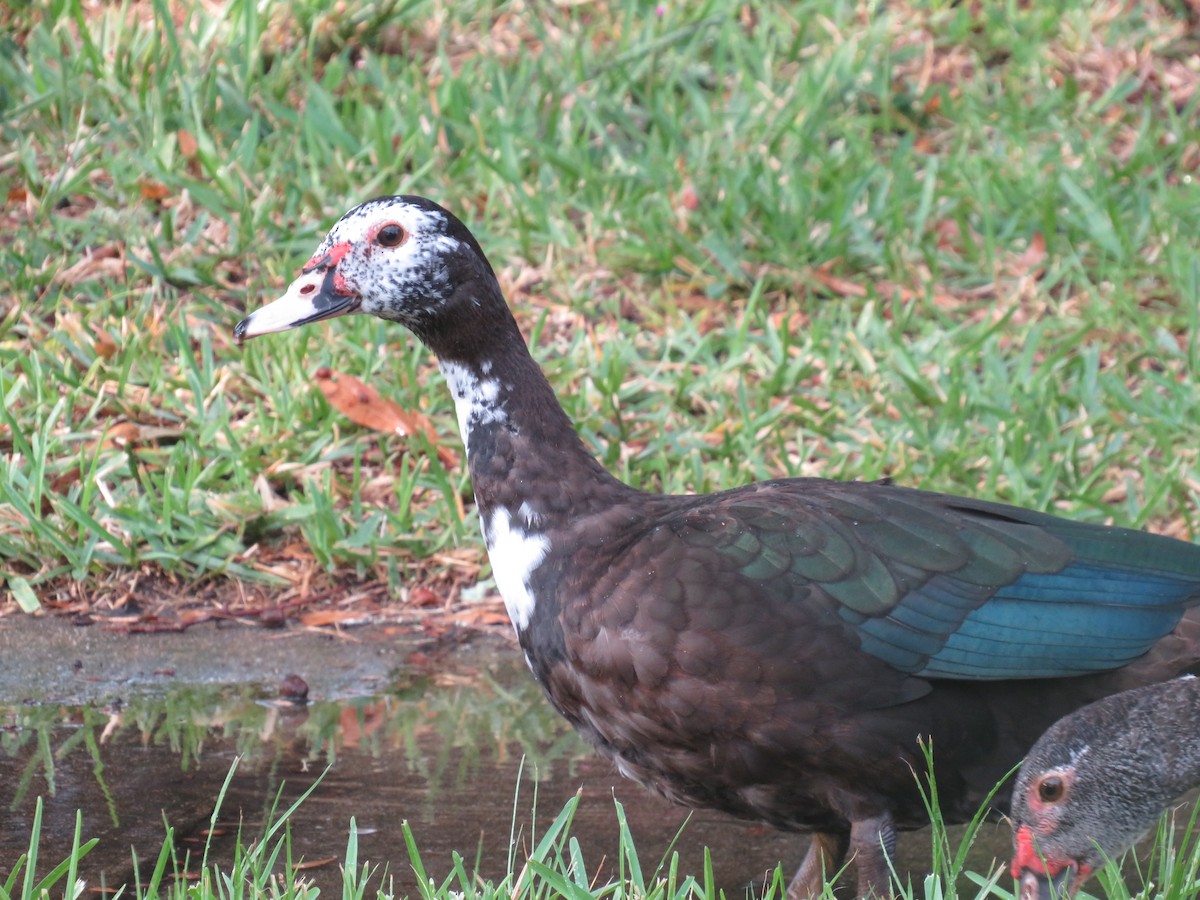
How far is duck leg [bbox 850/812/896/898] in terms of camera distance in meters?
3.25

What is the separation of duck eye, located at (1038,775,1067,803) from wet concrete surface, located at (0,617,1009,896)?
67cm

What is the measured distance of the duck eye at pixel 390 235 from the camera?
11.8ft

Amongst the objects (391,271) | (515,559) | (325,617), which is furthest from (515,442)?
(325,617)

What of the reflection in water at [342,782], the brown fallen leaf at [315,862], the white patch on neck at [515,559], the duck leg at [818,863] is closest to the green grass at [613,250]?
the reflection in water at [342,782]

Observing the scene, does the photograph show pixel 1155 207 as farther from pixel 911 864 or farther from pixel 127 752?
pixel 127 752

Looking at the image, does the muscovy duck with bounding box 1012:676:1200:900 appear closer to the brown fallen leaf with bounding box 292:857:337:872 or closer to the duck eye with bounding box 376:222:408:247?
the brown fallen leaf with bounding box 292:857:337:872

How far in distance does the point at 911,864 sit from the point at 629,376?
2.33m

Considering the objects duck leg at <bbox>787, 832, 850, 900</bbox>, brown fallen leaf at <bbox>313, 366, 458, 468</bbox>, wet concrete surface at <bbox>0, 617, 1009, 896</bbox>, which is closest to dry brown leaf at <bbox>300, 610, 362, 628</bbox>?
wet concrete surface at <bbox>0, 617, 1009, 896</bbox>

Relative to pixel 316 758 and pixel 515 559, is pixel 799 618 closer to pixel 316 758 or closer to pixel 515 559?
pixel 515 559

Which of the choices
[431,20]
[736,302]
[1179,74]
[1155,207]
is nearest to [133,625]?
[736,302]

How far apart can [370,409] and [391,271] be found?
5.34 ft

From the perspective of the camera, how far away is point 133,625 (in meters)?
4.46

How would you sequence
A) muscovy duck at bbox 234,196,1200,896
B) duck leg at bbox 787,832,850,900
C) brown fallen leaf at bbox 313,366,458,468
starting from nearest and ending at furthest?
1. muscovy duck at bbox 234,196,1200,896
2. duck leg at bbox 787,832,850,900
3. brown fallen leaf at bbox 313,366,458,468

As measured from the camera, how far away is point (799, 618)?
3236 mm
